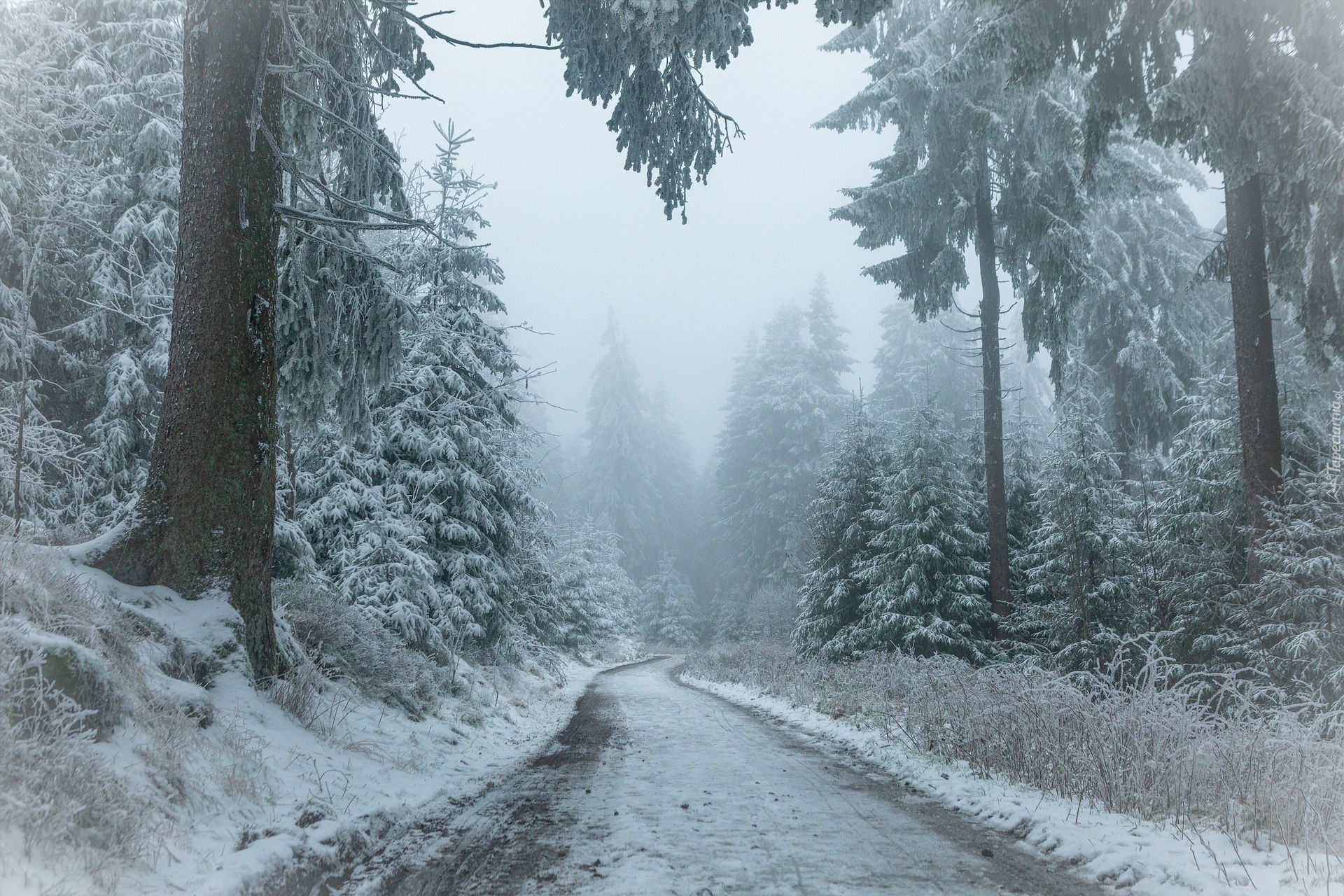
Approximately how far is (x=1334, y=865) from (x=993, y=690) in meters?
3.83

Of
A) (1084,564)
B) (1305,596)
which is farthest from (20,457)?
(1084,564)

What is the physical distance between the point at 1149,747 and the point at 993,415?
1061 centimetres

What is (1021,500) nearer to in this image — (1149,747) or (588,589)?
(1149,747)

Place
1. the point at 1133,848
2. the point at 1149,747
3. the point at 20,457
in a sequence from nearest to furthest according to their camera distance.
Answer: the point at 1133,848
the point at 1149,747
the point at 20,457

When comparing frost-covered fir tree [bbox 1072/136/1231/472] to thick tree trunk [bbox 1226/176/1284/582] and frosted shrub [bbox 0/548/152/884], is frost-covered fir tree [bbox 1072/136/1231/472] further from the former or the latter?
frosted shrub [bbox 0/548/152/884]

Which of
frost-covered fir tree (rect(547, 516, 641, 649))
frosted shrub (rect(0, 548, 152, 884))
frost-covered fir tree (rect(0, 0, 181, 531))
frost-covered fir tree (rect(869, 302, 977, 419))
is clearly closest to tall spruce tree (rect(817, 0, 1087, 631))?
frost-covered fir tree (rect(547, 516, 641, 649))

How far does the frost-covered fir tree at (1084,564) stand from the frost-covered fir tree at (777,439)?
2461 centimetres

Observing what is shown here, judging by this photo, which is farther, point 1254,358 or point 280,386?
point 1254,358

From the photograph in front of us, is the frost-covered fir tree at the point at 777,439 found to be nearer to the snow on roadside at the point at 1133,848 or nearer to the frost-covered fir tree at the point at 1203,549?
the frost-covered fir tree at the point at 1203,549

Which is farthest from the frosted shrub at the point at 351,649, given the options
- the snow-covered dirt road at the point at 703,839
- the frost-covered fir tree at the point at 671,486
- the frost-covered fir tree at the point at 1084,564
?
the frost-covered fir tree at the point at 671,486

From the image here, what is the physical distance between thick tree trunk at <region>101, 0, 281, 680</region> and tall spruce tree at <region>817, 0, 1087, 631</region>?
39.3 feet

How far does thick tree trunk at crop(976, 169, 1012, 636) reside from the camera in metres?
14.9

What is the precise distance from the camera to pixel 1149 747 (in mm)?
5332

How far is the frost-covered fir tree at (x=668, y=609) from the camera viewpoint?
49625 mm
